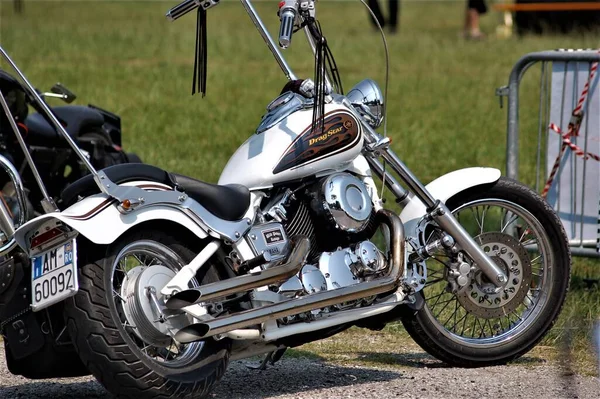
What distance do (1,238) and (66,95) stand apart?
3.02 meters

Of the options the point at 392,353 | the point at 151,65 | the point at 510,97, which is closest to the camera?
the point at 392,353

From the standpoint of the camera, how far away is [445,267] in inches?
238

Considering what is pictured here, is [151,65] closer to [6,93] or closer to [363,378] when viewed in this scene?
[6,93]

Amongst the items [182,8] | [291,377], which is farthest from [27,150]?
[291,377]

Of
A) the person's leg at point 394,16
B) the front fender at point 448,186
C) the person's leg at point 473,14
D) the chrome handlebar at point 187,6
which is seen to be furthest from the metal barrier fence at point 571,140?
the person's leg at point 394,16

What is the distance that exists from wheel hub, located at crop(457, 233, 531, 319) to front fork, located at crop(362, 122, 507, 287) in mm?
126

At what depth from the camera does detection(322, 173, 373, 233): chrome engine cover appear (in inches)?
218

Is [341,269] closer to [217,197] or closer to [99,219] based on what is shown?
[217,197]

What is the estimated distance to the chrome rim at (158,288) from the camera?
16.7 feet

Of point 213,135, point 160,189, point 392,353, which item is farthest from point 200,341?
point 213,135

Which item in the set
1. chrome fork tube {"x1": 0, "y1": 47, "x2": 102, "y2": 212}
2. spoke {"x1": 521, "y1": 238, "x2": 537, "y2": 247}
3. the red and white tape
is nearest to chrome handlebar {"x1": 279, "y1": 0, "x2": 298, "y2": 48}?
chrome fork tube {"x1": 0, "y1": 47, "x2": 102, "y2": 212}

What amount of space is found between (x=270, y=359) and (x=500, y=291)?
1.17 m

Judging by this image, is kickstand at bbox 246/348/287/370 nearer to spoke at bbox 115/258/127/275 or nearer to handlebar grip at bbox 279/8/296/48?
spoke at bbox 115/258/127/275

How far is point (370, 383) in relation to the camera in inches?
229
